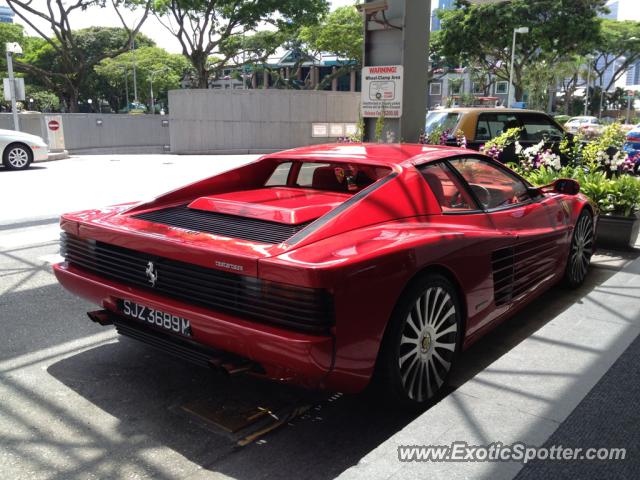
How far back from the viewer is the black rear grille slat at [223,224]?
3.19 m

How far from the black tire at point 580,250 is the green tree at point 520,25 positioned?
2742 cm

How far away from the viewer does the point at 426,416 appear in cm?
278

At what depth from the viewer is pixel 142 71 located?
2611 inches

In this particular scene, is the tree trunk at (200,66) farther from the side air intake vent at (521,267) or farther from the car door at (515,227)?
the side air intake vent at (521,267)

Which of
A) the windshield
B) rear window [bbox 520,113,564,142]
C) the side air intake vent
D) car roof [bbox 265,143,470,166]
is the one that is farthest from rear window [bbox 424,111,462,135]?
car roof [bbox 265,143,470,166]

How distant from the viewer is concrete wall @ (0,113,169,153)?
928 inches

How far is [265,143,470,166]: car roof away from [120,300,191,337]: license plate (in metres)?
1.49

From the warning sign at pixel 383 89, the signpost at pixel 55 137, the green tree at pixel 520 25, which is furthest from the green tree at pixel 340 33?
the warning sign at pixel 383 89

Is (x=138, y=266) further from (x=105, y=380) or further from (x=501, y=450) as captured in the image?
(x=501, y=450)

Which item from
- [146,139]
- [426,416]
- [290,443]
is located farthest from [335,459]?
[146,139]

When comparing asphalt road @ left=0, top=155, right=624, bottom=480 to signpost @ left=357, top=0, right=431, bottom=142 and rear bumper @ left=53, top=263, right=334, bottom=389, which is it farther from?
signpost @ left=357, top=0, right=431, bottom=142

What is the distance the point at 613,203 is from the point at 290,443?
5417 mm

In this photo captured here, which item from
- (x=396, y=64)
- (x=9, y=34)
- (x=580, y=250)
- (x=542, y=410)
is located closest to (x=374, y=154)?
(x=542, y=410)

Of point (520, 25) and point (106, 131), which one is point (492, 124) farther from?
point (520, 25)
